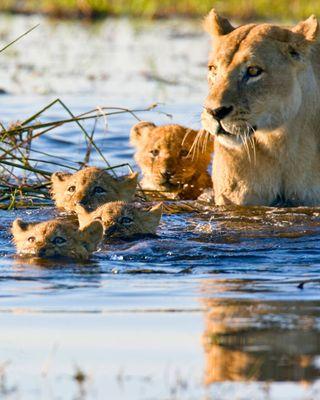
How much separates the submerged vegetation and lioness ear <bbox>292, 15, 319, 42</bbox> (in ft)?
49.5

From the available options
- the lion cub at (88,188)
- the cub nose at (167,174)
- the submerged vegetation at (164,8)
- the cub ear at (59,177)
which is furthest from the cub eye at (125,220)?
the submerged vegetation at (164,8)

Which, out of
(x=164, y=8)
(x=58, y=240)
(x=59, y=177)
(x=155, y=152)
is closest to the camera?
(x=58, y=240)

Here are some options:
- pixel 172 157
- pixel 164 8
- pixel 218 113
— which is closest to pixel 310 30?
pixel 218 113

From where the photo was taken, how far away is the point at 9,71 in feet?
61.5

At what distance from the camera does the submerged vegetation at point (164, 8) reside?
24312mm

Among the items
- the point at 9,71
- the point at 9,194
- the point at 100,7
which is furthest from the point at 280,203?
the point at 100,7

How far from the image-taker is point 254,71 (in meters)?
8.75

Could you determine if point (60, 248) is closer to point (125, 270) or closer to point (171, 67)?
point (125, 270)

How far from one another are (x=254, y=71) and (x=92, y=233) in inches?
66.4

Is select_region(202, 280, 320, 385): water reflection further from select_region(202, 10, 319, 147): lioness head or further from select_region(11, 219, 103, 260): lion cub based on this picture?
select_region(202, 10, 319, 147): lioness head

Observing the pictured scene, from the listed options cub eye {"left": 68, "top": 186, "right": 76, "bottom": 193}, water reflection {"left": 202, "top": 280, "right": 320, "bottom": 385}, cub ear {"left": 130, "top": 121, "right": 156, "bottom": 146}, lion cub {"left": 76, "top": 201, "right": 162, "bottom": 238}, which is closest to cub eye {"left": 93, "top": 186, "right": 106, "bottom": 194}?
cub eye {"left": 68, "top": 186, "right": 76, "bottom": 193}

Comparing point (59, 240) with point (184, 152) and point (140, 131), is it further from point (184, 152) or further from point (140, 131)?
point (140, 131)

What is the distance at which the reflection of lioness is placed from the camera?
855cm

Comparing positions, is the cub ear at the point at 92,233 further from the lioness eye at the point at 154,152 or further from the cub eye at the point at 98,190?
the lioness eye at the point at 154,152
